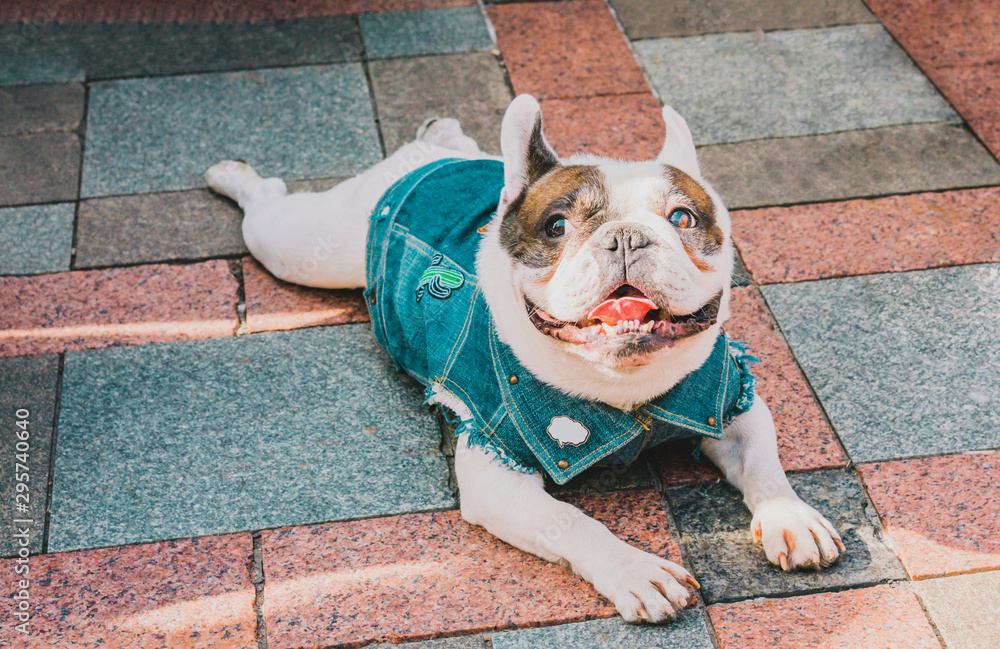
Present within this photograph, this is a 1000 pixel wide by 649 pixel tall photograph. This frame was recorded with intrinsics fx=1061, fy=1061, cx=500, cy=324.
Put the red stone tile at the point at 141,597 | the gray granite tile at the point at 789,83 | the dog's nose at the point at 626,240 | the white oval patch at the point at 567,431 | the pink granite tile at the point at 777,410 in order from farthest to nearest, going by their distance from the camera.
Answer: the gray granite tile at the point at 789,83, the pink granite tile at the point at 777,410, the white oval patch at the point at 567,431, the red stone tile at the point at 141,597, the dog's nose at the point at 626,240

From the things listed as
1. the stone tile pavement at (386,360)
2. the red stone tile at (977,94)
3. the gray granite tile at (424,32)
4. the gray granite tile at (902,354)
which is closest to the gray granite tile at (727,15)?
the stone tile pavement at (386,360)

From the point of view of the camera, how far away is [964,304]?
459 centimetres

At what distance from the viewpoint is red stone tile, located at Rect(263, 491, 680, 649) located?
131 inches

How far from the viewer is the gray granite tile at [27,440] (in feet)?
12.0

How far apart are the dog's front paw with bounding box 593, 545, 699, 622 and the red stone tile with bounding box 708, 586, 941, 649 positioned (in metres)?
0.15

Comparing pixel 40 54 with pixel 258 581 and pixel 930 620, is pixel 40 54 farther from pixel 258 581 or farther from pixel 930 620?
pixel 930 620

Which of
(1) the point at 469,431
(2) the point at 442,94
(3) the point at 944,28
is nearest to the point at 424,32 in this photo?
(2) the point at 442,94

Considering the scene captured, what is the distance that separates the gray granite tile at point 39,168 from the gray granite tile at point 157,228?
22 centimetres

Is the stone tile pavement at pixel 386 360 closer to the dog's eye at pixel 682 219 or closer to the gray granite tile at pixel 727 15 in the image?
the gray granite tile at pixel 727 15

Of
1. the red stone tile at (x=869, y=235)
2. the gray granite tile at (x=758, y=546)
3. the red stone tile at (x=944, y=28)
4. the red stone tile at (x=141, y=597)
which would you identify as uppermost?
the gray granite tile at (x=758, y=546)

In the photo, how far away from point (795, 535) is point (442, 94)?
3607mm

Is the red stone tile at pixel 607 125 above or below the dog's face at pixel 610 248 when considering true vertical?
below

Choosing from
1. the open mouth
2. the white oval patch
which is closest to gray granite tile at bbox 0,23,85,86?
the white oval patch

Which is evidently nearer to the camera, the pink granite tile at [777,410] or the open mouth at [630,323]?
the open mouth at [630,323]
